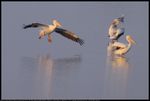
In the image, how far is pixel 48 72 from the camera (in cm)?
1181

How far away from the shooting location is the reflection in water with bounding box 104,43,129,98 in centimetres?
1065

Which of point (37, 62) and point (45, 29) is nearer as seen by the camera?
point (37, 62)

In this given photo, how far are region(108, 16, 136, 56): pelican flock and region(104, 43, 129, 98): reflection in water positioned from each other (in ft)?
0.22

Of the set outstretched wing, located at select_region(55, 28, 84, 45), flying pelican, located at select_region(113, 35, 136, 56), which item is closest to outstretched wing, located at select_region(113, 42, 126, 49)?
flying pelican, located at select_region(113, 35, 136, 56)

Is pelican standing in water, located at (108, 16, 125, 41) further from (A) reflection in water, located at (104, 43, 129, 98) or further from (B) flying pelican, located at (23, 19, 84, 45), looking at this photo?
(B) flying pelican, located at (23, 19, 84, 45)

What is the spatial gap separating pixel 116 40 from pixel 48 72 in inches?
89.5

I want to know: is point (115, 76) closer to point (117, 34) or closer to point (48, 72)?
point (48, 72)

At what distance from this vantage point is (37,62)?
1269 cm

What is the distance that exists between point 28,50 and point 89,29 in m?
2.11

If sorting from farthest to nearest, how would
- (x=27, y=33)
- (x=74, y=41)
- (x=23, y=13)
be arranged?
(x=23, y=13)
(x=27, y=33)
(x=74, y=41)

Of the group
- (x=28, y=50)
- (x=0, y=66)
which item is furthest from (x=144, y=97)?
(x=28, y=50)

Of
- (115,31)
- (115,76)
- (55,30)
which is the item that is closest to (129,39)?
(115,31)

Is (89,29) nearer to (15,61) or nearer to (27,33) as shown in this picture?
(27,33)

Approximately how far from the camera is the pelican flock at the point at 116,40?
13.4 meters
